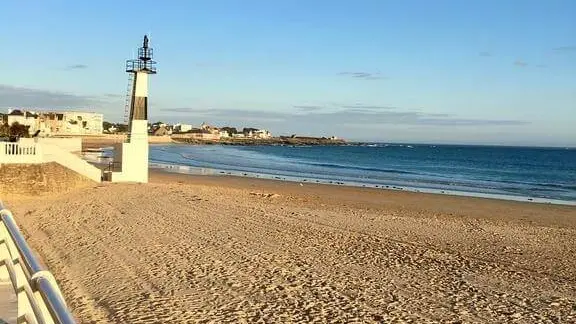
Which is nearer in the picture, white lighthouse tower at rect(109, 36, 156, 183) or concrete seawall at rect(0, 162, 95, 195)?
concrete seawall at rect(0, 162, 95, 195)

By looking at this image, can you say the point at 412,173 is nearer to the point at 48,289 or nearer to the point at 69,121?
the point at 48,289

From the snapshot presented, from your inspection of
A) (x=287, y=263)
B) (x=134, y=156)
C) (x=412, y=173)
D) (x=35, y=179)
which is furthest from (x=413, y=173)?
(x=287, y=263)

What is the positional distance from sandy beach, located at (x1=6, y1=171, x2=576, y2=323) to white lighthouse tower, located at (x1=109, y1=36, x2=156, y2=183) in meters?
4.51

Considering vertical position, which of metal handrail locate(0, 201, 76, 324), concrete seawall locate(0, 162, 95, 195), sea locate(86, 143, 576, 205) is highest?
metal handrail locate(0, 201, 76, 324)

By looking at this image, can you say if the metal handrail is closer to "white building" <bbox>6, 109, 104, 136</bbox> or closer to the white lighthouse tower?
the white lighthouse tower

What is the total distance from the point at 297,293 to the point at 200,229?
205 inches

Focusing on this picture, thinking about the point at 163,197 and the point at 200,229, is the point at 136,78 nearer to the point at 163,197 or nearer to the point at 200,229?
the point at 163,197

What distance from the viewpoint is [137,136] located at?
21625mm

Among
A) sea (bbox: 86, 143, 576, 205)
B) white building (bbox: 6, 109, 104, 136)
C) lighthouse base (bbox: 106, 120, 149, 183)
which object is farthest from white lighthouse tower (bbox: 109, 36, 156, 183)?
white building (bbox: 6, 109, 104, 136)

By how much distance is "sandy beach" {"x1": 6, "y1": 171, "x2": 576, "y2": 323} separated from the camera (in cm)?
642

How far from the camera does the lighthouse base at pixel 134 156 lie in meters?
21.5

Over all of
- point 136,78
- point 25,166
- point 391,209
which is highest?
point 136,78

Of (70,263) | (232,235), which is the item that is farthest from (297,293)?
(232,235)

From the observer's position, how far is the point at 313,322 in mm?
5934
